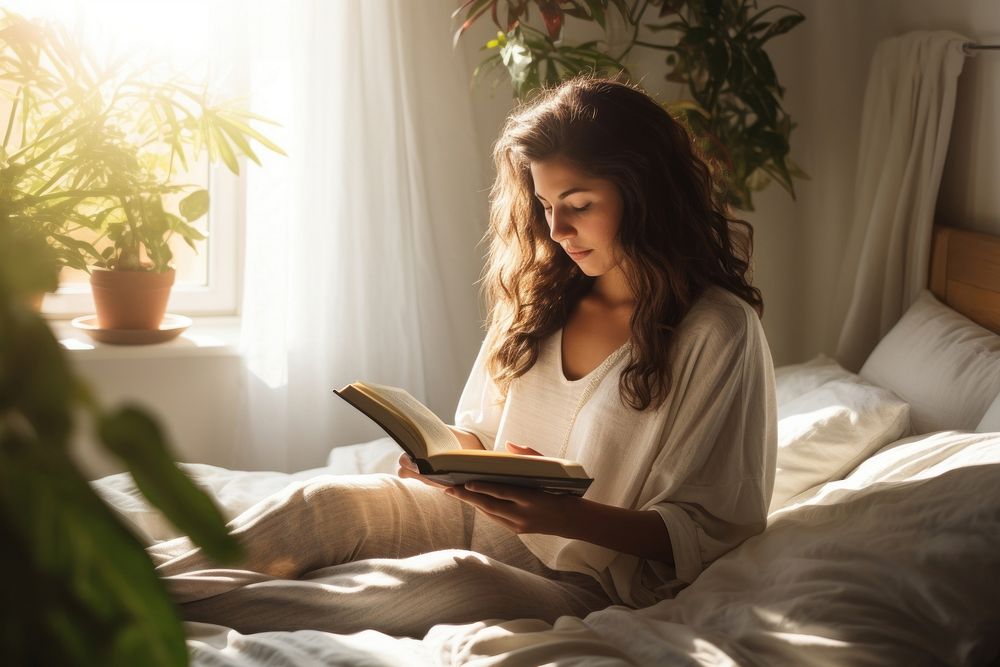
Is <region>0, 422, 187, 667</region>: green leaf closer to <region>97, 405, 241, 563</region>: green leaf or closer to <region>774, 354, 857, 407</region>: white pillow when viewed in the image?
<region>97, 405, 241, 563</region>: green leaf

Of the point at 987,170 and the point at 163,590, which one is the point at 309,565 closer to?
the point at 163,590

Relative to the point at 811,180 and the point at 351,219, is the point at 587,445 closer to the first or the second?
the point at 351,219

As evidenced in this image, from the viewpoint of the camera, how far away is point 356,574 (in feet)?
4.58

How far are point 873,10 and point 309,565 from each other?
2.04 meters

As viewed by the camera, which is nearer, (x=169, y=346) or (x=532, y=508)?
(x=532, y=508)

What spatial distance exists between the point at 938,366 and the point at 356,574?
3.99 feet

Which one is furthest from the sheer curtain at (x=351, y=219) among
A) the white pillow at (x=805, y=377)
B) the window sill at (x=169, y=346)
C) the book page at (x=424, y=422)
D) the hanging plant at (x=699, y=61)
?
the book page at (x=424, y=422)

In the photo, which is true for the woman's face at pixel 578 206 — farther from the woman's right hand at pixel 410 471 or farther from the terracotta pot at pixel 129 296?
the terracotta pot at pixel 129 296

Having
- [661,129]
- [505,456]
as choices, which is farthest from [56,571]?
[661,129]

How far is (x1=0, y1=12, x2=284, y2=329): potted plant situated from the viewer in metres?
2.25

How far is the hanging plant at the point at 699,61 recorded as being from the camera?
7.64 ft

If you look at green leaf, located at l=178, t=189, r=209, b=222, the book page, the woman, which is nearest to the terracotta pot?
green leaf, located at l=178, t=189, r=209, b=222

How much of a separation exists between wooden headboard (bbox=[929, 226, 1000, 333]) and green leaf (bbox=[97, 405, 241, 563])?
2.04m

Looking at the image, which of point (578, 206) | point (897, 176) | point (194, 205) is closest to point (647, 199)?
point (578, 206)
